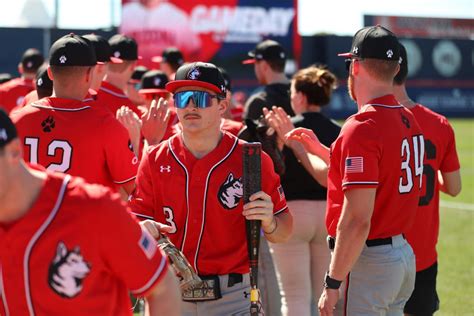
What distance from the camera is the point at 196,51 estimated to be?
31.8 metres

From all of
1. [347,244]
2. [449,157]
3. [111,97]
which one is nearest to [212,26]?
[111,97]

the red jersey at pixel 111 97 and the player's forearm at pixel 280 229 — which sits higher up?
the red jersey at pixel 111 97

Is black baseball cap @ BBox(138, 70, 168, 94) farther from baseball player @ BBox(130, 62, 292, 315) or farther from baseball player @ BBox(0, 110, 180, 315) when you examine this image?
baseball player @ BBox(0, 110, 180, 315)

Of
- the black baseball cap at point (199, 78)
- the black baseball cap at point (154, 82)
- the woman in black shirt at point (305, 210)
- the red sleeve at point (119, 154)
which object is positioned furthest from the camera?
the black baseball cap at point (154, 82)

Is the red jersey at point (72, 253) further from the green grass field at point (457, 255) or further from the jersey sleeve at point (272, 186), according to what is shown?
the green grass field at point (457, 255)

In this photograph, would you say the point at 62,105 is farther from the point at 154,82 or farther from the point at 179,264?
the point at 154,82

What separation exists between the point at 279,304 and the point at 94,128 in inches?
125

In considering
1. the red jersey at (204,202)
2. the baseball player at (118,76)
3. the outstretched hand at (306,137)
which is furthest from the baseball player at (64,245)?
the baseball player at (118,76)

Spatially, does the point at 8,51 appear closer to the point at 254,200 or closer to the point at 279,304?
the point at 279,304

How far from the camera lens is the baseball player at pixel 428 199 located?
18.9 feet

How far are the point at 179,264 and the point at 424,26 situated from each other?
155ft

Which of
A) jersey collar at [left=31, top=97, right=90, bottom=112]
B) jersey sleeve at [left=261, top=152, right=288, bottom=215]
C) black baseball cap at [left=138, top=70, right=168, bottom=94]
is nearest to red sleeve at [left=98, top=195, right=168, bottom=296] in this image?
jersey sleeve at [left=261, top=152, right=288, bottom=215]

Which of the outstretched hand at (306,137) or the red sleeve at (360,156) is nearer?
the red sleeve at (360,156)

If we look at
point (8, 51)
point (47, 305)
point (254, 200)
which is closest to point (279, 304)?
point (254, 200)
